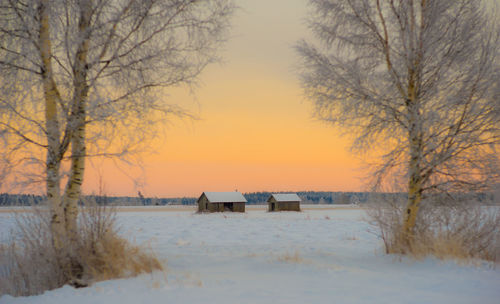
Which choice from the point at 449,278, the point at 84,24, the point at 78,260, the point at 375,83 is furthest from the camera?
the point at 375,83

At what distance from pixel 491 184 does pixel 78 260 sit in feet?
27.9

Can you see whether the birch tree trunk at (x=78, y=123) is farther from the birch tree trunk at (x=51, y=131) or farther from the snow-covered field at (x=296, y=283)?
the snow-covered field at (x=296, y=283)

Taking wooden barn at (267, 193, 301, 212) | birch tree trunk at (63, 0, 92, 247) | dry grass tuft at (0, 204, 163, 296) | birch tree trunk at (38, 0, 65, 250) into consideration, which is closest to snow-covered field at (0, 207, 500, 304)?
dry grass tuft at (0, 204, 163, 296)

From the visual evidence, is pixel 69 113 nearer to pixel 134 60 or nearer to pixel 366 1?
pixel 134 60

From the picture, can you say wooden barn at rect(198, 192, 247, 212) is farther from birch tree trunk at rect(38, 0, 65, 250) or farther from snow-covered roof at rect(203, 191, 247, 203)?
birch tree trunk at rect(38, 0, 65, 250)

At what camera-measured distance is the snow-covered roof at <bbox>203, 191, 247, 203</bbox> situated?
43719 millimetres

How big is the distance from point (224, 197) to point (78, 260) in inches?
1527

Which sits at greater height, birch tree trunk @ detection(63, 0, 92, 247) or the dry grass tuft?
birch tree trunk @ detection(63, 0, 92, 247)

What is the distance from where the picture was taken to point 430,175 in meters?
8.28

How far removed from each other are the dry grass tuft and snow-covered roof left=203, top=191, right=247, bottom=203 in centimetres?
3701

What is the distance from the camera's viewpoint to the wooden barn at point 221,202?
43469 mm

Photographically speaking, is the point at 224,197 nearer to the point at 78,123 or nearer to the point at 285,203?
the point at 285,203

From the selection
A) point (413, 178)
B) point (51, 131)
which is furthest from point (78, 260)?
point (413, 178)

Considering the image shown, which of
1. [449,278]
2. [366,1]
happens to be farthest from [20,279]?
[366,1]
